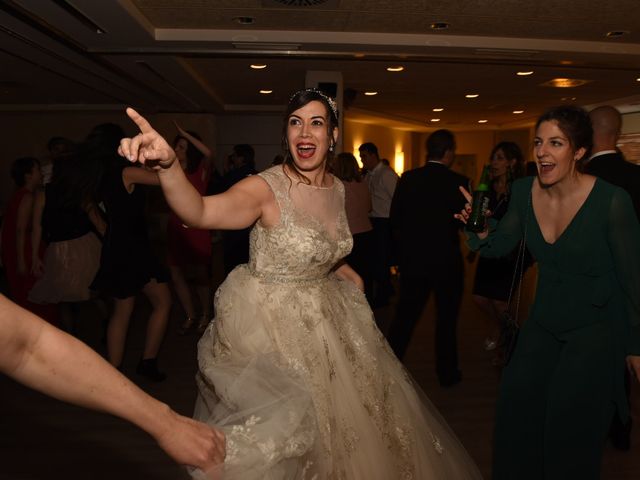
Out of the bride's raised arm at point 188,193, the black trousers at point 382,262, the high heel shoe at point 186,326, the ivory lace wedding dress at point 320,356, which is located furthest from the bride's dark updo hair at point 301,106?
the black trousers at point 382,262

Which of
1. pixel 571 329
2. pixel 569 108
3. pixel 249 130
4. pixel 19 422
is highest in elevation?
pixel 249 130

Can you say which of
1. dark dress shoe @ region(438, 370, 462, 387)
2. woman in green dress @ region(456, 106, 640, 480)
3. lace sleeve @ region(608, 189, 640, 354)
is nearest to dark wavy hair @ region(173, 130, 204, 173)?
dark dress shoe @ region(438, 370, 462, 387)

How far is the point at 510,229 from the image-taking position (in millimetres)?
2318

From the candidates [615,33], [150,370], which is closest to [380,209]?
[615,33]

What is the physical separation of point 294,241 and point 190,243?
3.03 meters

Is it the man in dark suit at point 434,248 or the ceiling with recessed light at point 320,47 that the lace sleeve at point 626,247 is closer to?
the man in dark suit at point 434,248

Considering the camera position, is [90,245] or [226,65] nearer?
[90,245]

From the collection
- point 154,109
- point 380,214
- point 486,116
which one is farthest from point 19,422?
point 486,116

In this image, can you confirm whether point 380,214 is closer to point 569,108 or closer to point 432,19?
point 432,19

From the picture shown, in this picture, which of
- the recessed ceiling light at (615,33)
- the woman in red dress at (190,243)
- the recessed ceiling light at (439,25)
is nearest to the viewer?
the woman in red dress at (190,243)

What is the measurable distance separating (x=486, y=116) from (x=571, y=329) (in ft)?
42.0

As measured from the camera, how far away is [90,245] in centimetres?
409

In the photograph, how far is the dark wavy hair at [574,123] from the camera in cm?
209

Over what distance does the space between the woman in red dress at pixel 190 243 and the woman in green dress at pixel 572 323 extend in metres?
2.75
